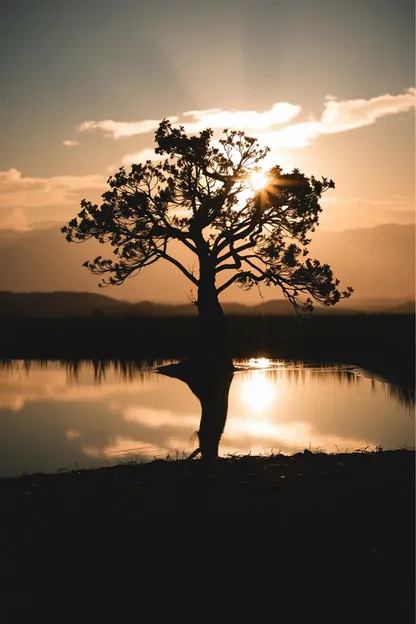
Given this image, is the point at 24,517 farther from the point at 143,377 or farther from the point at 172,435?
the point at 143,377

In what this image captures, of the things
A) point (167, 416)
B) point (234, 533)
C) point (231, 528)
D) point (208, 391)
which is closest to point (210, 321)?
point (208, 391)

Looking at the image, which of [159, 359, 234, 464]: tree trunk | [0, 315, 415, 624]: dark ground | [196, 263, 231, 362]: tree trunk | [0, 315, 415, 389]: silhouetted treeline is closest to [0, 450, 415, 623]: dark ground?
[0, 315, 415, 624]: dark ground

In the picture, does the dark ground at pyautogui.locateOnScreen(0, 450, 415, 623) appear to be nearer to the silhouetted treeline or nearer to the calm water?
the calm water

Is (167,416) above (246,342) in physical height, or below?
below

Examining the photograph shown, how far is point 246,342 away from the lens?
144 ft

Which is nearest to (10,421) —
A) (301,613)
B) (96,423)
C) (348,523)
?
(96,423)

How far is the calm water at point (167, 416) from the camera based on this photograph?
13.7 meters

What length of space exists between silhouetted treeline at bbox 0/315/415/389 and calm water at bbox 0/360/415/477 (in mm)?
4364

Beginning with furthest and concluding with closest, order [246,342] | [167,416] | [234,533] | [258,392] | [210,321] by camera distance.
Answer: [246,342] → [210,321] → [258,392] → [167,416] → [234,533]

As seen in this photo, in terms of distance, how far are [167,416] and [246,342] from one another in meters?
26.4

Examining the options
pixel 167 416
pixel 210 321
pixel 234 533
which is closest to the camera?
pixel 234 533

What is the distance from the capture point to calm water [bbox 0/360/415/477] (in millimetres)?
13711

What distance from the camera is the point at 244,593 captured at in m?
6.25

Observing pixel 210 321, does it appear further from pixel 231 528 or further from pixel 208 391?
pixel 231 528
